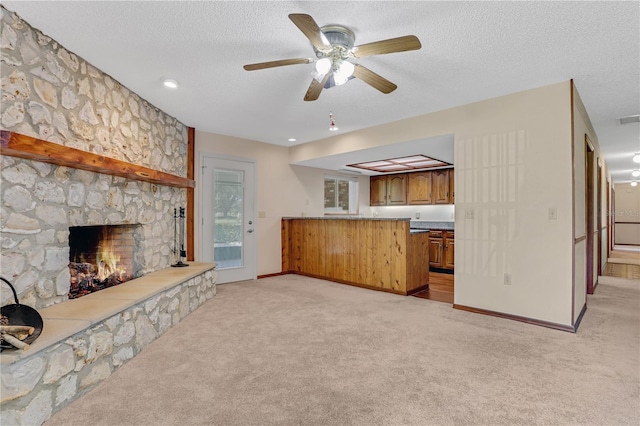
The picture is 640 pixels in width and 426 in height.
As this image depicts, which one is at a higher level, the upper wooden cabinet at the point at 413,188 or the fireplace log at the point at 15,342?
the upper wooden cabinet at the point at 413,188

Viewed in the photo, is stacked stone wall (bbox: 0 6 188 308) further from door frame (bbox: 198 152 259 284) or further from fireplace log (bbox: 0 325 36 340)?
door frame (bbox: 198 152 259 284)

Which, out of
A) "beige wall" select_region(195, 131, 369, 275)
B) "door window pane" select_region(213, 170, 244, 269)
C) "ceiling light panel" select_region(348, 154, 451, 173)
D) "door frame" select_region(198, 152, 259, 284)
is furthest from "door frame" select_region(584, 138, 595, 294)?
"door window pane" select_region(213, 170, 244, 269)

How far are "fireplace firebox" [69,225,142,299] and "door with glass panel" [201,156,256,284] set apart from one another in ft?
4.52

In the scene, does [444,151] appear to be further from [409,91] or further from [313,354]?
[313,354]

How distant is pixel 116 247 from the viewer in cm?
352

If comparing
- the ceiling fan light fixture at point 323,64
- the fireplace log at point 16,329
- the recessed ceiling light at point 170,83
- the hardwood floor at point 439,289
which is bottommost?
the hardwood floor at point 439,289

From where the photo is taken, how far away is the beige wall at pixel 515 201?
10.1 feet

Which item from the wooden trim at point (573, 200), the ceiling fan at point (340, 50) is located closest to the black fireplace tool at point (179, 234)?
the ceiling fan at point (340, 50)

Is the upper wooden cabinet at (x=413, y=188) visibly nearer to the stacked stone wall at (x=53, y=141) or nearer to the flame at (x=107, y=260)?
the stacked stone wall at (x=53, y=141)

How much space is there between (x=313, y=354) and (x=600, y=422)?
1806 millimetres

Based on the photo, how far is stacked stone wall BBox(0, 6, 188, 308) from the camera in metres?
2.06

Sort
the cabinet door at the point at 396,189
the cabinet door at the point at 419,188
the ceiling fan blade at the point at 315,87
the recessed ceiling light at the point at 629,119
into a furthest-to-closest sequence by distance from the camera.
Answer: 1. the cabinet door at the point at 396,189
2. the cabinet door at the point at 419,188
3. the recessed ceiling light at the point at 629,119
4. the ceiling fan blade at the point at 315,87

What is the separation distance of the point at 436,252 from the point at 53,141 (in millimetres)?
5977

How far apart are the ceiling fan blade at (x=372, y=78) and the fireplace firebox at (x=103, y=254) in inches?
116
